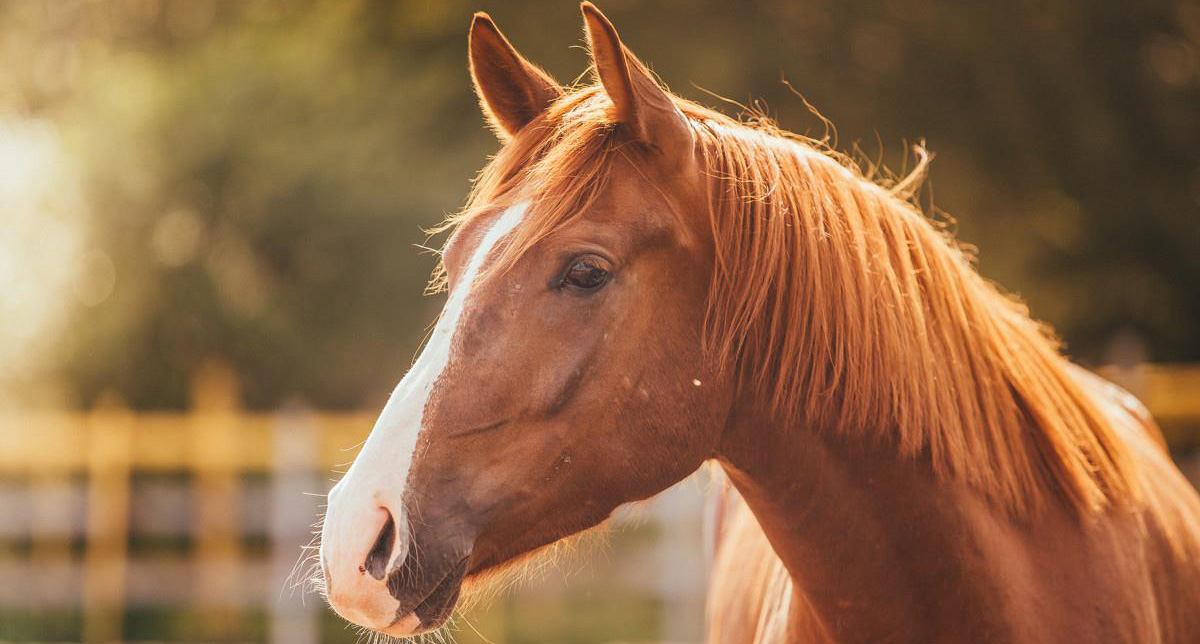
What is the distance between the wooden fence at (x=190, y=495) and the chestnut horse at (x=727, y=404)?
681 cm

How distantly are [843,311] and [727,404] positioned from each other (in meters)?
0.28

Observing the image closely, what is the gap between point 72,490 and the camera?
9.80 meters

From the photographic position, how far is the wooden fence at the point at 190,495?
8.70 metres

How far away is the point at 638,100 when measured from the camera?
1949 millimetres

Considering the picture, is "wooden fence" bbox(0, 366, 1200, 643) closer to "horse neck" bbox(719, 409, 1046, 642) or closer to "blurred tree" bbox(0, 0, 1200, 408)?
"blurred tree" bbox(0, 0, 1200, 408)

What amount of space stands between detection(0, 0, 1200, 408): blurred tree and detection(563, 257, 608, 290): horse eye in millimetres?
7978

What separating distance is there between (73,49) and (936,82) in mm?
10196

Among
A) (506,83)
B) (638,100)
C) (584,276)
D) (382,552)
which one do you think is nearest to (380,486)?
(382,552)

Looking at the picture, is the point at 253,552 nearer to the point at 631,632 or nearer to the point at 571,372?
the point at 631,632

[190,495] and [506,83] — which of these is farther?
[190,495]

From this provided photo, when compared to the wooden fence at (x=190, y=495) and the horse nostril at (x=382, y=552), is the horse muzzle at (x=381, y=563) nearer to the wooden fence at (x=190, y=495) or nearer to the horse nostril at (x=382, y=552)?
the horse nostril at (x=382, y=552)

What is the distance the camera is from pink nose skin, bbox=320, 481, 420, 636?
1.74 meters

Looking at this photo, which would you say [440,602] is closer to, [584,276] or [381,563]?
[381,563]

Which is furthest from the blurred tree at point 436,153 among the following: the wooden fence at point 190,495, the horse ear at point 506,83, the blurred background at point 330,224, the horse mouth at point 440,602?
the horse mouth at point 440,602
